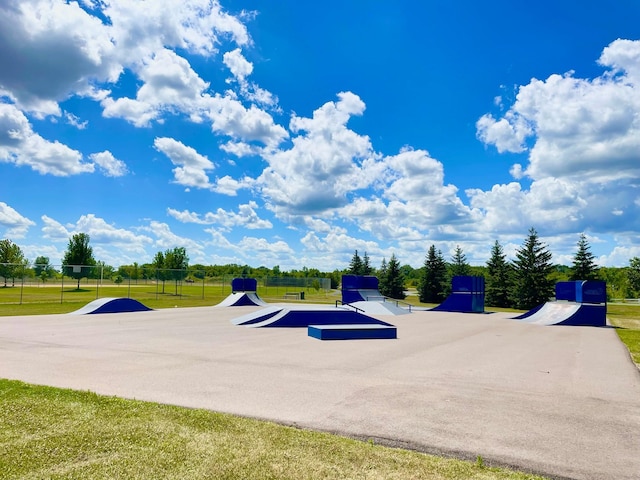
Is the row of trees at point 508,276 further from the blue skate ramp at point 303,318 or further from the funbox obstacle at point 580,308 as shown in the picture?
the blue skate ramp at point 303,318

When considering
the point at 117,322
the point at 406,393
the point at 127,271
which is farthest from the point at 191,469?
the point at 127,271

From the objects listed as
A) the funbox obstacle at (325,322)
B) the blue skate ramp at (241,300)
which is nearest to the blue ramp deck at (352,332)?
the funbox obstacle at (325,322)

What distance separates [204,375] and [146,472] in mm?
4327

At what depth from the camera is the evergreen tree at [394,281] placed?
53.0 m

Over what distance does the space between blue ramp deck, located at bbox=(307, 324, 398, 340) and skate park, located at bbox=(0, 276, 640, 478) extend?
37cm

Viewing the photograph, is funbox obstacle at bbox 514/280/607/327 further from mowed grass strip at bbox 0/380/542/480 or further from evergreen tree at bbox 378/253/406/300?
evergreen tree at bbox 378/253/406/300

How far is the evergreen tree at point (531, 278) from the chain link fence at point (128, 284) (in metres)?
20.1

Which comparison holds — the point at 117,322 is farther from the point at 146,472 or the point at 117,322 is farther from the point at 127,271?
the point at 127,271

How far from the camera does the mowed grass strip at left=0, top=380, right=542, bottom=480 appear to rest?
387 cm

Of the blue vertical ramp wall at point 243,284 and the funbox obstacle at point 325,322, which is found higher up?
the blue vertical ramp wall at point 243,284

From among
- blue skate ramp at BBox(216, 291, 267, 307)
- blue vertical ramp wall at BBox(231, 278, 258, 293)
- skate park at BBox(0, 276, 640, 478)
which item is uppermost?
blue vertical ramp wall at BBox(231, 278, 258, 293)

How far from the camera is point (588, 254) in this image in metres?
A: 41.7

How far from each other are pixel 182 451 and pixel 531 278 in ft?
137

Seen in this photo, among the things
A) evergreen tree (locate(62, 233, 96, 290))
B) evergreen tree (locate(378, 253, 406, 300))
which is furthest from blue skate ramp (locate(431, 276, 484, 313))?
evergreen tree (locate(62, 233, 96, 290))
